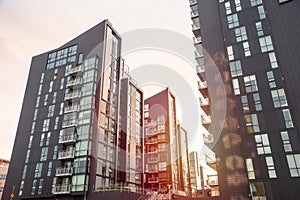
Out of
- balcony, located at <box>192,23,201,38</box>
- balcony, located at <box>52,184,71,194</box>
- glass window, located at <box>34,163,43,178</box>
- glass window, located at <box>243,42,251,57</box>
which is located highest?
balcony, located at <box>192,23,201,38</box>

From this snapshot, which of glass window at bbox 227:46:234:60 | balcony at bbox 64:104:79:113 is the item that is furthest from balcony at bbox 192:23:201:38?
balcony at bbox 64:104:79:113

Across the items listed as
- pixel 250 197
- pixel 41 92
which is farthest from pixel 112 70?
pixel 250 197

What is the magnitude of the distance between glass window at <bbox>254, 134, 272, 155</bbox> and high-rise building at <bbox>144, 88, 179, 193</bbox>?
24003 millimetres

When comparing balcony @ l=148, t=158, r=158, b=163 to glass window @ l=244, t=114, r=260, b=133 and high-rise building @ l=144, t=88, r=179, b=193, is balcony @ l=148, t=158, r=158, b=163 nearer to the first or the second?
high-rise building @ l=144, t=88, r=179, b=193

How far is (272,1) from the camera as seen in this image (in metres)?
35.7

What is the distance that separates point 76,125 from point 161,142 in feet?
71.3

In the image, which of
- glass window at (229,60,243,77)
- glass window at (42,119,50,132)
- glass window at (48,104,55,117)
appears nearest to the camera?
glass window at (229,60,243,77)

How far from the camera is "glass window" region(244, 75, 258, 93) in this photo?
32.6 metres

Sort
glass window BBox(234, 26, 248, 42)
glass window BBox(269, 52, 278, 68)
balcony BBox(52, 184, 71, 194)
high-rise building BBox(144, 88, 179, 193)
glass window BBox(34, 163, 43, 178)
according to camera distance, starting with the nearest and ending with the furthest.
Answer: glass window BBox(269, 52, 278, 68), glass window BBox(234, 26, 248, 42), balcony BBox(52, 184, 71, 194), glass window BBox(34, 163, 43, 178), high-rise building BBox(144, 88, 179, 193)

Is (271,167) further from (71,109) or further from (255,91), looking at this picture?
(71,109)

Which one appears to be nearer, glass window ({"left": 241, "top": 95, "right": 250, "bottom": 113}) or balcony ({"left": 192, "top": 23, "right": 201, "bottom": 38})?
glass window ({"left": 241, "top": 95, "right": 250, "bottom": 113})

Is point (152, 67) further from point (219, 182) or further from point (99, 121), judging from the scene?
point (219, 182)

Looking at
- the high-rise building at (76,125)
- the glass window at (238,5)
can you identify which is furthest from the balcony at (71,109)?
the glass window at (238,5)

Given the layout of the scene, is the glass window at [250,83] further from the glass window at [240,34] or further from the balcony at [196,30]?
the balcony at [196,30]
